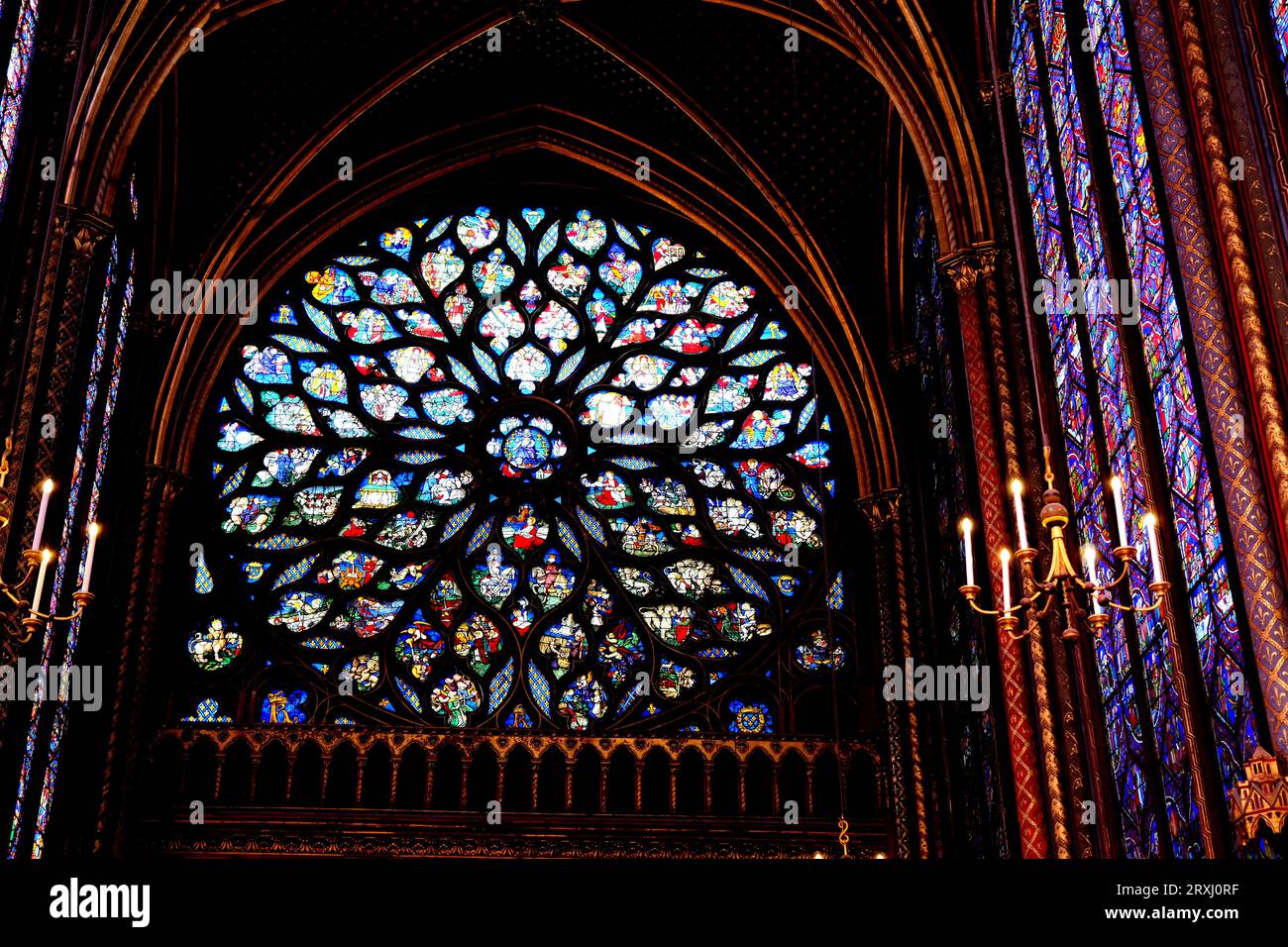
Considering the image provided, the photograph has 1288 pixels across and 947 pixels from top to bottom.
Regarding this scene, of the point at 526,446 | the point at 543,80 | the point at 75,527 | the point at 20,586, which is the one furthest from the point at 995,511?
the point at 543,80

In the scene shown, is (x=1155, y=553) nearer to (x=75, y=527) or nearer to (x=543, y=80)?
(x=75, y=527)

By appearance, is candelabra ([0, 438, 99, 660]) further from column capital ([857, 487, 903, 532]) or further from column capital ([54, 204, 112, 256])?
column capital ([857, 487, 903, 532])

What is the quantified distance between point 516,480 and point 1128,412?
8.66m

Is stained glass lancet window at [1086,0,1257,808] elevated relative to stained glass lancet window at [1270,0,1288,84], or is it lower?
lower

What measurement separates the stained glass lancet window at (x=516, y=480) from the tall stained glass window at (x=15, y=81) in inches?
230

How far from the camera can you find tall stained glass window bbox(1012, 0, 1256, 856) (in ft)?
33.0

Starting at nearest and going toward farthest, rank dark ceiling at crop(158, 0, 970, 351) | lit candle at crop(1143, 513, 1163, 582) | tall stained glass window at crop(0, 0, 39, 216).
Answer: lit candle at crop(1143, 513, 1163, 582)
tall stained glass window at crop(0, 0, 39, 216)
dark ceiling at crop(158, 0, 970, 351)

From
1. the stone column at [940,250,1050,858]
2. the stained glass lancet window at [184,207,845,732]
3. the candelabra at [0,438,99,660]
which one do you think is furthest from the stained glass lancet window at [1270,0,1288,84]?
the stained glass lancet window at [184,207,845,732]

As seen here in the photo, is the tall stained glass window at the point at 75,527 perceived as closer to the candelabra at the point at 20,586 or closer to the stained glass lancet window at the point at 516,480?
the candelabra at the point at 20,586

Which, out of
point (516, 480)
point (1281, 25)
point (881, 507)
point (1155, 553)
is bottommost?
point (1155, 553)

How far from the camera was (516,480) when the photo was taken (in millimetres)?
18859

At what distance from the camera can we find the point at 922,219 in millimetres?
18000

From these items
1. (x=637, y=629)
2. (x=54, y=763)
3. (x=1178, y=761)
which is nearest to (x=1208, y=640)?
(x=1178, y=761)

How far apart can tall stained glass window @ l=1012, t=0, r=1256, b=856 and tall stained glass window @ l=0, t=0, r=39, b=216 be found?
7.76m
